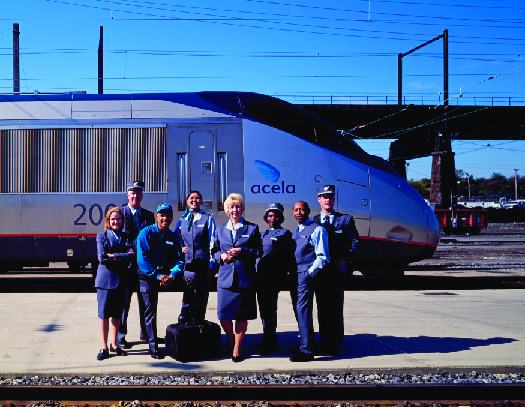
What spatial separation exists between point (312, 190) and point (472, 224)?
30444 millimetres

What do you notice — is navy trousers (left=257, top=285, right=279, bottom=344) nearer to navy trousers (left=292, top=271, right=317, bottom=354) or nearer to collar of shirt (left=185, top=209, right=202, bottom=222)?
navy trousers (left=292, top=271, right=317, bottom=354)

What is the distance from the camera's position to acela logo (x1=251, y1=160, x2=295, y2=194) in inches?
339

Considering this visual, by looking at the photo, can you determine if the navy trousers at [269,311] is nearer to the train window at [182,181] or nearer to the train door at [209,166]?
the train door at [209,166]

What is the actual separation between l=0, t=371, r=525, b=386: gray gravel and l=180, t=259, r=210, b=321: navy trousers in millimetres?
976

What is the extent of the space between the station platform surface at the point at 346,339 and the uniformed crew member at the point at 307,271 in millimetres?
192

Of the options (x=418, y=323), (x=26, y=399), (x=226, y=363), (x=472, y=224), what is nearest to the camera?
(x=26, y=399)

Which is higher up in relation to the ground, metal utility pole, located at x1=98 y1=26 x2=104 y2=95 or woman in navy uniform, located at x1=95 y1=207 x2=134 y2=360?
metal utility pole, located at x1=98 y1=26 x2=104 y2=95

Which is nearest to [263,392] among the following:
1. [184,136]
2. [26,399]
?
[26,399]

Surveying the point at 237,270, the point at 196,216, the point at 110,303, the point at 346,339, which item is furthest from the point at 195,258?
the point at 346,339

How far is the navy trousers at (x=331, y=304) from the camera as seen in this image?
5.17 meters

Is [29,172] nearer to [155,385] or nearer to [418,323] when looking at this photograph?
[155,385]

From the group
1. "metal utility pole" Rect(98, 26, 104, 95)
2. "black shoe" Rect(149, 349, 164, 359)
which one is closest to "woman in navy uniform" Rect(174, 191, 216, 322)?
"black shoe" Rect(149, 349, 164, 359)

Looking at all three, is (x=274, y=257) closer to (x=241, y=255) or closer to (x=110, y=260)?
(x=241, y=255)

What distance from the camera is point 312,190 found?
28.6 ft
